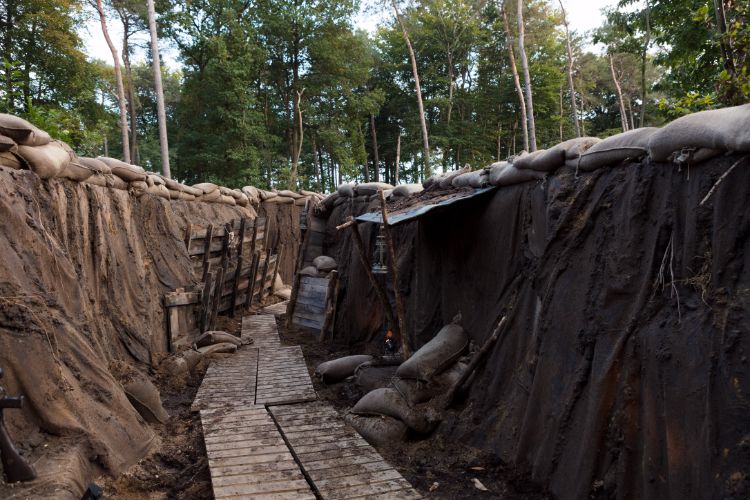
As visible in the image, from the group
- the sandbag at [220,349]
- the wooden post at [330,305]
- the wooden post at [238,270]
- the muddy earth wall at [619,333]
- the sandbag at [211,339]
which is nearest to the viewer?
the muddy earth wall at [619,333]

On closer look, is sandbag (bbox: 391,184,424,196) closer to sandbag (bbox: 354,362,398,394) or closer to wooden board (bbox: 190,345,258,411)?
sandbag (bbox: 354,362,398,394)

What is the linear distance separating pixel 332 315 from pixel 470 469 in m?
5.63

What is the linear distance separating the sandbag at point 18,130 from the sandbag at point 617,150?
14.9 ft

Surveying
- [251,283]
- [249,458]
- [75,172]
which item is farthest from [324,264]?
[249,458]

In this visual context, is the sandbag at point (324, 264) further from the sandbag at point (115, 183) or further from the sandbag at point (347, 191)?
the sandbag at point (115, 183)

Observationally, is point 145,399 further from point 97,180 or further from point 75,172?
point 97,180

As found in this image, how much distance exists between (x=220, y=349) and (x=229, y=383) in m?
1.48

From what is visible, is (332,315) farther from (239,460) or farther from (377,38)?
(377,38)

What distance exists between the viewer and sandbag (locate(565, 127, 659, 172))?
11.4 ft

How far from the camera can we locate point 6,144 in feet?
14.7

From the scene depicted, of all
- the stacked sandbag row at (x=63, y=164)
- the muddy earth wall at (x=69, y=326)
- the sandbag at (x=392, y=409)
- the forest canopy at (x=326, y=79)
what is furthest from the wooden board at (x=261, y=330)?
the forest canopy at (x=326, y=79)

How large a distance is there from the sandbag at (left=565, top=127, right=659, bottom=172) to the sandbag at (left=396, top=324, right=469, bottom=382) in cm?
229

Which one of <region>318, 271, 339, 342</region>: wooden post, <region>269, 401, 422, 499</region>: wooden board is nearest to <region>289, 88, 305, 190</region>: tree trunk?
<region>318, 271, 339, 342</region>: wooden post

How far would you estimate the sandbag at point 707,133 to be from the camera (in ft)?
8.50
